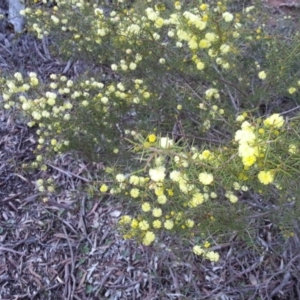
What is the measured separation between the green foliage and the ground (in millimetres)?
264

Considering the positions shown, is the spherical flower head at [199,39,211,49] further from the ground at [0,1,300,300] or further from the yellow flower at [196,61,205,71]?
the ground at [0,1,300,300]

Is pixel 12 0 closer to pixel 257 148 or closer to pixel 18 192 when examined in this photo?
pixel 18 192

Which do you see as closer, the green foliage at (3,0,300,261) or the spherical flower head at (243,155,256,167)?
the spherical flower head at (243,155,256,167)

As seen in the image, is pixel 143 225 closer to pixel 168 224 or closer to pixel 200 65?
pixel 168 224

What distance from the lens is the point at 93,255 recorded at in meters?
2.83

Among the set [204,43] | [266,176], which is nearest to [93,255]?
[204,43]

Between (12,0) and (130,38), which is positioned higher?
(130,38)

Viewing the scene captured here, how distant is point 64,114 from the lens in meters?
2.39

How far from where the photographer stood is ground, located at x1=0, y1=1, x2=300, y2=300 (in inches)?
100

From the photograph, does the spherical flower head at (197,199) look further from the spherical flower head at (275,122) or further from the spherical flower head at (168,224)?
the spherical flower head at (275,122)

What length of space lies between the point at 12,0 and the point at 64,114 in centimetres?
210

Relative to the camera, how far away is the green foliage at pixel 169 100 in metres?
1.87

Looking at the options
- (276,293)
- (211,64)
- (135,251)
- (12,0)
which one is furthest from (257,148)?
(12,0)

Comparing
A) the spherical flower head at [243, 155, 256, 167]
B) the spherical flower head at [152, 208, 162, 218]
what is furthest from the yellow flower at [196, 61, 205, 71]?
the spherical flower head at [243, 155, 256, 167]
